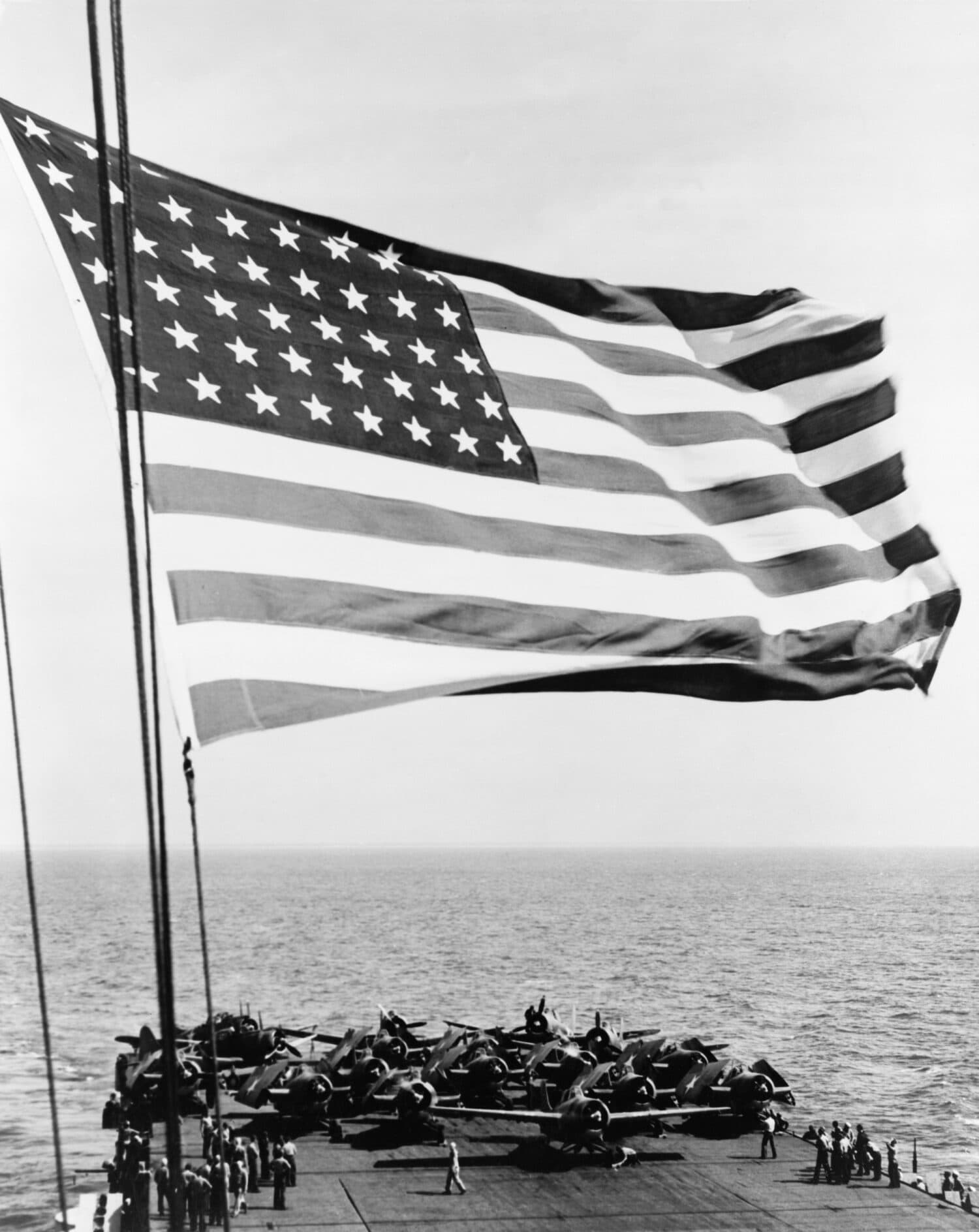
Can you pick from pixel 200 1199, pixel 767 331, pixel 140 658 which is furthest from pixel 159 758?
pixel 200 1199

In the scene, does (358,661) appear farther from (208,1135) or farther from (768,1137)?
(768,1137)

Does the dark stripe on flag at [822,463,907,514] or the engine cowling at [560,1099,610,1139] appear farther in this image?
the engine cowling at [560,1099,610,1139]

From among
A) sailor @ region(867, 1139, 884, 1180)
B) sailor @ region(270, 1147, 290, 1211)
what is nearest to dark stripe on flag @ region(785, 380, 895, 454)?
sailor @ region(270, 1147, 290, 1211)

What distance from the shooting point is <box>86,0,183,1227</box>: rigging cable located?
10.2m

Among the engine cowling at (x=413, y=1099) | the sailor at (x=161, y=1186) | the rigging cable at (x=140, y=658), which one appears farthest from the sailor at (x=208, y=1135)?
the rigging cable at (x=140, y=658)

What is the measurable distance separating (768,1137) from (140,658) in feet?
102

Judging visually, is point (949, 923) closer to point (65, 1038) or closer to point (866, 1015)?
point (866, 1015)

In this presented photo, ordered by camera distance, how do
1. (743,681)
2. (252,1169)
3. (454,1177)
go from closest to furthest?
1. (743,681)
2. (252,1169)
3. (454,1177)

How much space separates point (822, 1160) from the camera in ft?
114

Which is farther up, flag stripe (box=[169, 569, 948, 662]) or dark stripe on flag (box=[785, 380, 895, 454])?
dark stripe on flag (box=[785, 380, 895, 454])

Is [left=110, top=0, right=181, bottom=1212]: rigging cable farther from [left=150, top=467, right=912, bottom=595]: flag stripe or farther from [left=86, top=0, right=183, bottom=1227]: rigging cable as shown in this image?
[left=150, top=467, right=912, bottom=595]: flag stripe

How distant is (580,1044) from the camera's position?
1842 inches

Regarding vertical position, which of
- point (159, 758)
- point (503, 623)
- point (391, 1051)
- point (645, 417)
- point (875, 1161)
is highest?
point (645, 417)

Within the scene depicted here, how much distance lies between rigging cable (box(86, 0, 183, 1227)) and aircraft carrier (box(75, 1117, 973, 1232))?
65.8 feet
